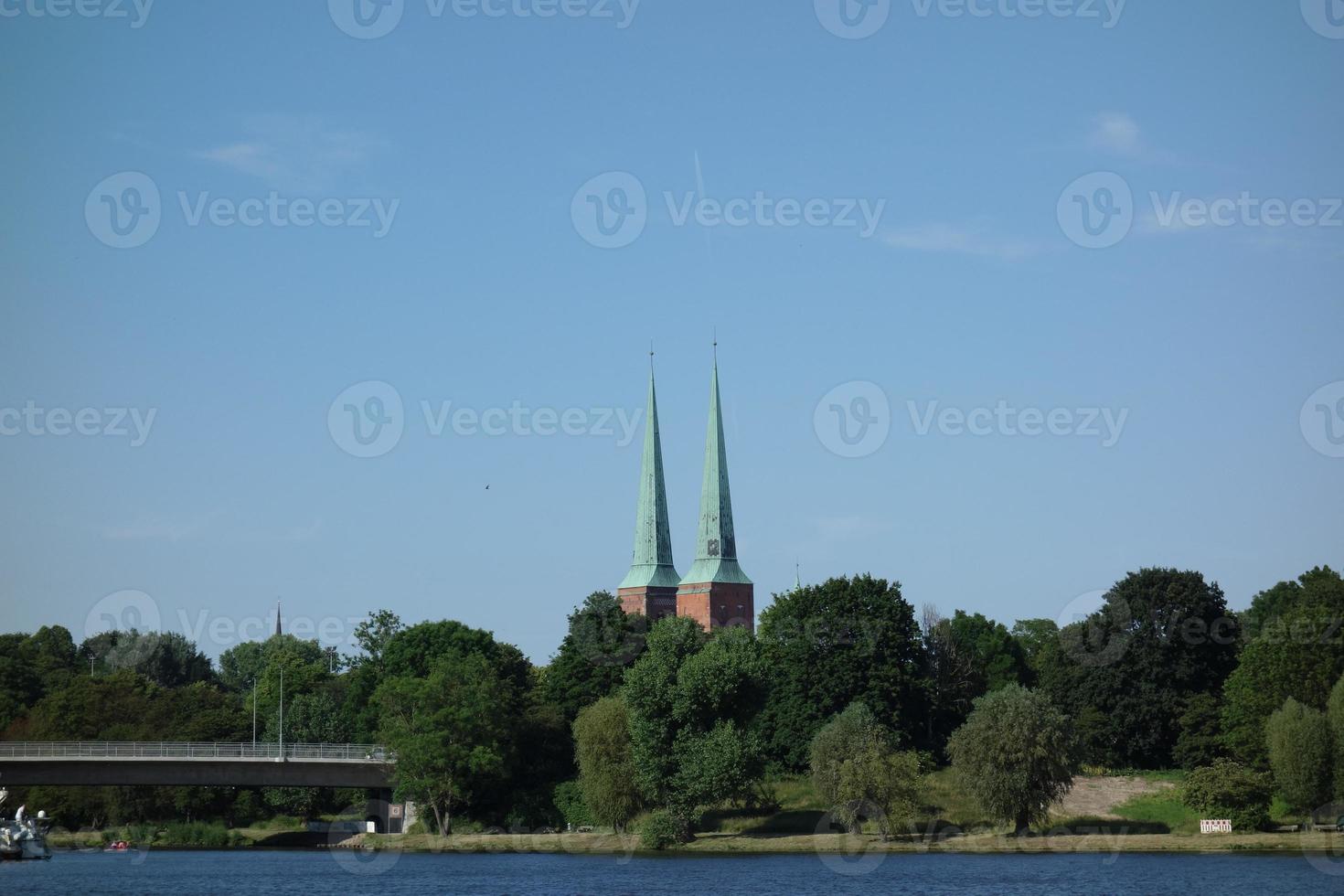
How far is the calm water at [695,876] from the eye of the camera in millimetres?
58844

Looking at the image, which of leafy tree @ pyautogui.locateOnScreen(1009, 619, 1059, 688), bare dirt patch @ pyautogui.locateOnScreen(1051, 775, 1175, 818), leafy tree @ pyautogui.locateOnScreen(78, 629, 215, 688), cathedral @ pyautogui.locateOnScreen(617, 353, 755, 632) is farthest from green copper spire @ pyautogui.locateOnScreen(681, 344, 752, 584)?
bare dirt patch @ pyautogui.locateOnScreen(1051, 775, 1175, 818)

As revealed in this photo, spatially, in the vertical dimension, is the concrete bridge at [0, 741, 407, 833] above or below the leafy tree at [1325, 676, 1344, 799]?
above

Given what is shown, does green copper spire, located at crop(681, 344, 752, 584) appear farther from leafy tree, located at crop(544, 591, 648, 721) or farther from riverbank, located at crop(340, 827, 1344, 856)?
riverbank, located at crop(340, 827, 1344, 856)

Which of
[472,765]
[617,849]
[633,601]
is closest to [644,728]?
[617,849]

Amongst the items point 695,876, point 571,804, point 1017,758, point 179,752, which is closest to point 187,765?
point 179,752

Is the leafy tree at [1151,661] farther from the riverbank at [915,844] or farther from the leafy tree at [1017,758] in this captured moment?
the leafy tree at [1017,758]

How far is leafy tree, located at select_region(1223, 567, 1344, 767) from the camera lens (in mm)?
81750

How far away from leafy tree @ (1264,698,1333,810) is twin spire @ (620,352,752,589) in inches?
3355

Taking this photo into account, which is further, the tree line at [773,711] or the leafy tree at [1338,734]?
Result: the tree line at [773,711]

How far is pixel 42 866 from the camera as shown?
258 feet

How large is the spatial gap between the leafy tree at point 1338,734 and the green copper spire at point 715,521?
280ft

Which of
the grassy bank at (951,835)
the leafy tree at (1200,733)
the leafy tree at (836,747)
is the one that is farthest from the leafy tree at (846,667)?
the leafy tree at (1200,733)

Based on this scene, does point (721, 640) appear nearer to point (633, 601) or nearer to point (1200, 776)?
point (1200, 776)

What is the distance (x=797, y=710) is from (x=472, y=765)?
18493mm
